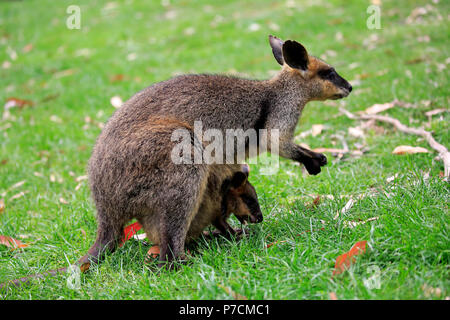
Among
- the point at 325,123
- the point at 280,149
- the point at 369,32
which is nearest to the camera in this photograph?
the point at 280,149

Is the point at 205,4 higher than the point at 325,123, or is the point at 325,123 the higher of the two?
the point at 205,4

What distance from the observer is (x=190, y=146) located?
10.8ft

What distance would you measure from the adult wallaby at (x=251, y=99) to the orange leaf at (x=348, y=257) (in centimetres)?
123

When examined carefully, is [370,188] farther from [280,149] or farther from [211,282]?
[211,282]

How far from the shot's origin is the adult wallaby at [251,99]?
3592 mm

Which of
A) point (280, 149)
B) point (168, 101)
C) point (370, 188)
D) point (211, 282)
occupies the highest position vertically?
point (168, 101)

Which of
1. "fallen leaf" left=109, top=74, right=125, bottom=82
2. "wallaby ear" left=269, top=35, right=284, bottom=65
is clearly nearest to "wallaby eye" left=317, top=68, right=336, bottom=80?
"wallaby ear" left=269, top=35, right=284, bottom=65

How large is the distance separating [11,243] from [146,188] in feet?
5.13

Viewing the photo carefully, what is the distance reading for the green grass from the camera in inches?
113

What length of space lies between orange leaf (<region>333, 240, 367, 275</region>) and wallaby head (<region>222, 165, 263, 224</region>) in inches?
39.2

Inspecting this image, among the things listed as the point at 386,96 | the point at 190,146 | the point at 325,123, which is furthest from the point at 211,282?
the point at 386,96

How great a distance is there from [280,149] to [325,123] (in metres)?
2.11

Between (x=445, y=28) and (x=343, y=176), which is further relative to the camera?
(x=445, y=28)

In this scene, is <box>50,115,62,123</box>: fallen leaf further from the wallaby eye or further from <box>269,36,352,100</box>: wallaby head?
the wallaby eye
